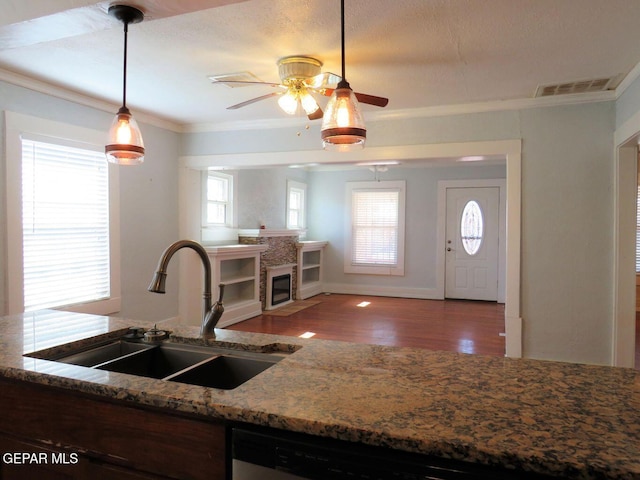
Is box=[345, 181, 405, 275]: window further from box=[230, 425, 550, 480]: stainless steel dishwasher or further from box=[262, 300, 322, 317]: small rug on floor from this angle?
box=[230, 425, 550, 480]: stainless steel dishwasher

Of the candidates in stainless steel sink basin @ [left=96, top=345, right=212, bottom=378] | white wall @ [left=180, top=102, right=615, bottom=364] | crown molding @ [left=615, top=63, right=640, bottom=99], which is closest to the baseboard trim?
white wall @ [left=180, top=102, right=615, bottom=364]

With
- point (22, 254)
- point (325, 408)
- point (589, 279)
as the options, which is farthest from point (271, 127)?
point (325, 408)

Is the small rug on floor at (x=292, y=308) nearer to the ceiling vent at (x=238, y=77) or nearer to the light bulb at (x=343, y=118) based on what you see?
the ceiling vent at (x=238, y=77)

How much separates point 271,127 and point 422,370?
387 cm

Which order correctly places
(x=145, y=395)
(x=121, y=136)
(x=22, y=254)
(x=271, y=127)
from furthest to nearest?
1. (x=271, y=127)
2. (x=22, y=254)
3. (x=121, y=136)
4. (x=145, y=395)

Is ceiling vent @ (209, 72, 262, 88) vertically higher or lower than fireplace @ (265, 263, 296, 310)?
higher

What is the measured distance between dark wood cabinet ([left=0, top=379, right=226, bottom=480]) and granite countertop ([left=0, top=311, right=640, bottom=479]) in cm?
6

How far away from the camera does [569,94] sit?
12.1 ft

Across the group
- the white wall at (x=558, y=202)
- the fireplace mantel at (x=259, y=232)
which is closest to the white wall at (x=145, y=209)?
the white wall at (x=558, y=202)

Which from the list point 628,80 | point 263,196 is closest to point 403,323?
point 263,196

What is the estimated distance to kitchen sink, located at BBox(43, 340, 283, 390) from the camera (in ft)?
5.04

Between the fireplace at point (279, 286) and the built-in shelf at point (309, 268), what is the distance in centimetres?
32

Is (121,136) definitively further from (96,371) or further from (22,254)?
(22,254)

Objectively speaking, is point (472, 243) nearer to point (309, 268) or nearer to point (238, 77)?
point (309, 268)
